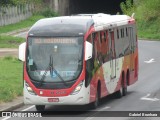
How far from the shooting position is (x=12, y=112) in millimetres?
22562

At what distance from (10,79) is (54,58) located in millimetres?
7593

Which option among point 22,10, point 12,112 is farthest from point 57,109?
point 22,10

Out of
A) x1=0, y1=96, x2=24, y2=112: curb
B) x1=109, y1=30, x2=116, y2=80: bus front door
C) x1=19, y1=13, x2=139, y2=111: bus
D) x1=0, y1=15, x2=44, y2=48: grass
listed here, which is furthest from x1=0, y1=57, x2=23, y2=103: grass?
x1=0, y1=15, x2=44, y2=48: grass

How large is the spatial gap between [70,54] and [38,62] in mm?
1014

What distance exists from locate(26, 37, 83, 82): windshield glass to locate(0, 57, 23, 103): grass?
272 centimetres

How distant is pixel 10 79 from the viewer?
2922 centimetres

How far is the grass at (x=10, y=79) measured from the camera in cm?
2531

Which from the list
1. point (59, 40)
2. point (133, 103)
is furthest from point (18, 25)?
point (59, 40)

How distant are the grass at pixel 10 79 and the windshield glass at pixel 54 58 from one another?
272 centimetres

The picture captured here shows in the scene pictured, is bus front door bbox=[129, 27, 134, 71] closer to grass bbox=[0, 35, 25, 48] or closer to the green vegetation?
grass bbox=[0, 35, 25, 48]

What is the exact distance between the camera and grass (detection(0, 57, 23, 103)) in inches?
996

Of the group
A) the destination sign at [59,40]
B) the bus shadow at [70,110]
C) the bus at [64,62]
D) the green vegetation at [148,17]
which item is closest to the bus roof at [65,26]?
the bus at [64,62]

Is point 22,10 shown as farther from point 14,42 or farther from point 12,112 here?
point 12,112

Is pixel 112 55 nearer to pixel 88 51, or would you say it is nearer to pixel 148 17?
pixel 88 51
